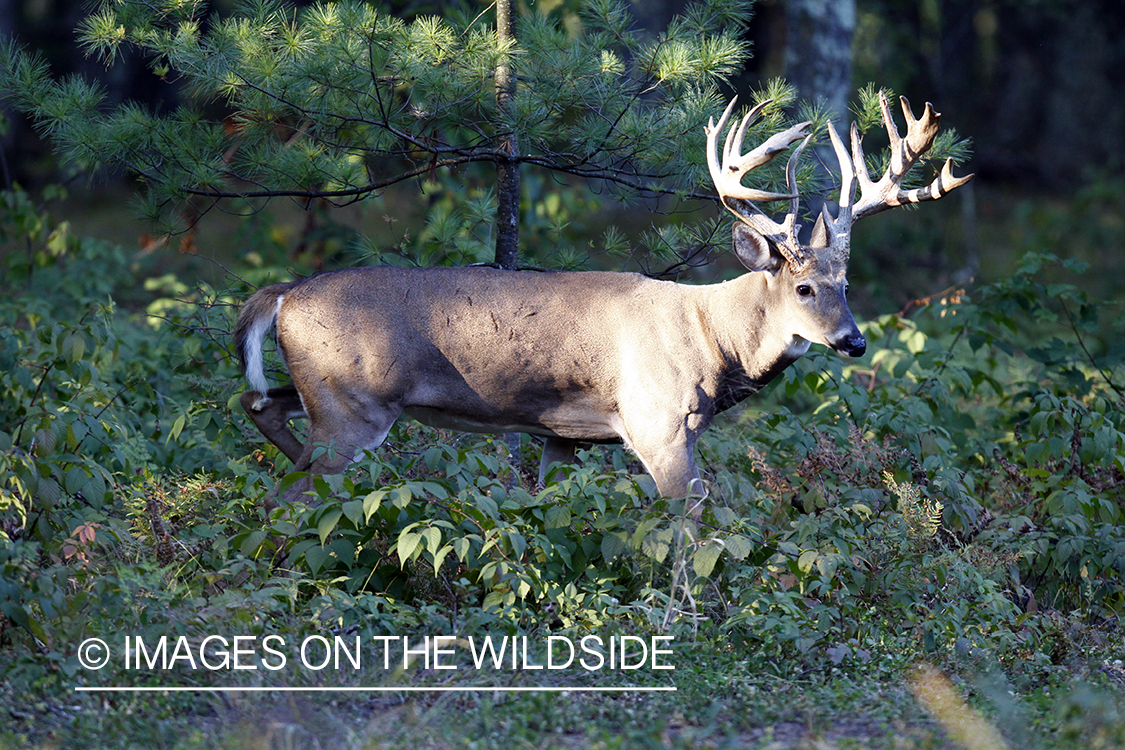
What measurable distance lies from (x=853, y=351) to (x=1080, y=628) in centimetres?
147

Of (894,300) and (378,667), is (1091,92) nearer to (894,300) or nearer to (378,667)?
(894,300)

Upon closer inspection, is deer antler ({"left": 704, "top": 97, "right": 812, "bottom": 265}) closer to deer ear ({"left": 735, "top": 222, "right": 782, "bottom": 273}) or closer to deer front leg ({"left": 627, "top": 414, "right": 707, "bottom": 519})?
deer ear ({"left": 735, "top": 222, "right": 782, "bottom": 273})

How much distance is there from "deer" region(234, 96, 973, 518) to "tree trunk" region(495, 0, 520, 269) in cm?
68

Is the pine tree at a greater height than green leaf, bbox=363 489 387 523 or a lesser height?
greater

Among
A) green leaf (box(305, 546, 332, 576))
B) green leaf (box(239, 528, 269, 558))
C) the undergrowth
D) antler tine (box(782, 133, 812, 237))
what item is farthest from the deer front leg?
green leaf (box(239, 528, 269, 558))

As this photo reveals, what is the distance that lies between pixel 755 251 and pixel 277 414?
247cm

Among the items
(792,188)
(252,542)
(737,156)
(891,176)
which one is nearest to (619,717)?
(252,542)

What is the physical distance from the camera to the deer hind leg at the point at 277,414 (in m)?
5.65

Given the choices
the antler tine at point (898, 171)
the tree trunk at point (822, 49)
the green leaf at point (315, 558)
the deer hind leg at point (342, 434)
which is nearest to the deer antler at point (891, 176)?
the antler tine at point (898, 171)

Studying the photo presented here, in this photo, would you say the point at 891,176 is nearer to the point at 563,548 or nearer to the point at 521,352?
the point at 521,352

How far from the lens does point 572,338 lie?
538 cm

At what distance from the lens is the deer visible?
5.28 meters

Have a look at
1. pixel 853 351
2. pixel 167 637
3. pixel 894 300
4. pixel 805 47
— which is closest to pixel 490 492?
pixel 167 637

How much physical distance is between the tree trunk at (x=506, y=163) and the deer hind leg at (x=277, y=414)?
131cm
